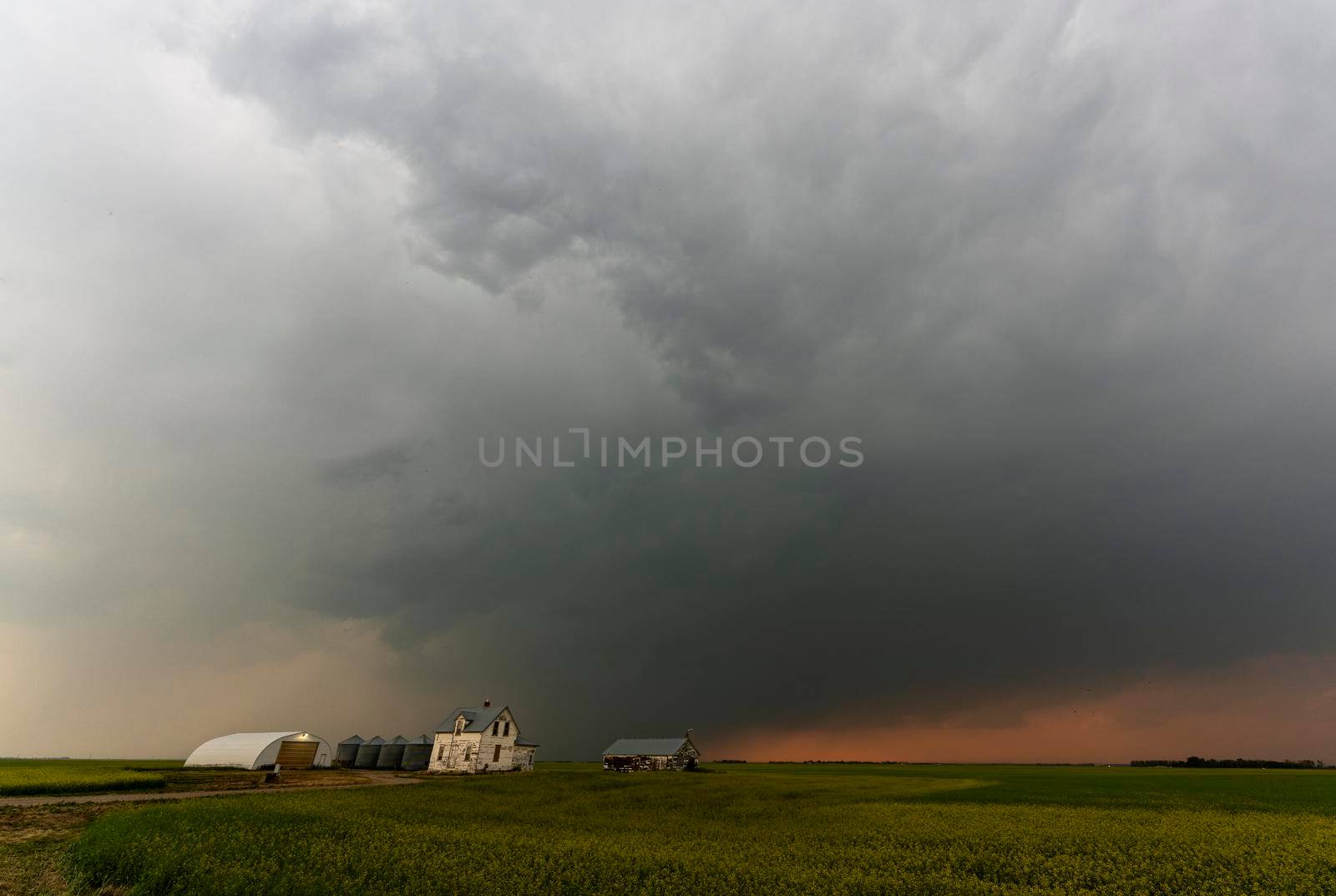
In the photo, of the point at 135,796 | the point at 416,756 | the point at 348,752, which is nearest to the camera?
the point at 135,796

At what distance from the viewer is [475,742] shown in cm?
9481

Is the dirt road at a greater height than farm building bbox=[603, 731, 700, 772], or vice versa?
farm building bbox=[603, 731, 700, 772]

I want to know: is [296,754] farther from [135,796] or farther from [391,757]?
[135,796]

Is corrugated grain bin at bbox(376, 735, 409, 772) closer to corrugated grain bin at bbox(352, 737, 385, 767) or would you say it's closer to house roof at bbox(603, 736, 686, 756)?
corrugated grain bin at bbox(352, 737, 385, 767)

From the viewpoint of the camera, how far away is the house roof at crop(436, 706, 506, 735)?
95688 mm

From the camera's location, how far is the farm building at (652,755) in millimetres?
111500

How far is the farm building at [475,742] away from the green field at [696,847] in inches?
1780

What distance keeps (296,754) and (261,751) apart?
19.1ft

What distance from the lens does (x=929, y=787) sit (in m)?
73.9

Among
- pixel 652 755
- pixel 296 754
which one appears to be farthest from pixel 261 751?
pixel 652 755

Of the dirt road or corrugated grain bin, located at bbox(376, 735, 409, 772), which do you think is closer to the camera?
Result: the dirt road

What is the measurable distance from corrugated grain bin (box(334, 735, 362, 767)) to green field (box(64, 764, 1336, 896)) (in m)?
70.2

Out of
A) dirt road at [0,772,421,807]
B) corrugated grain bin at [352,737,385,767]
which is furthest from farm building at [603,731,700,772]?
dirt road at [0,772,421,807]

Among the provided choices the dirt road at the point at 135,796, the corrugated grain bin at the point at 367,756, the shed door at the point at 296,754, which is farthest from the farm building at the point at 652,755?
the dirt road at the point at 135,796
